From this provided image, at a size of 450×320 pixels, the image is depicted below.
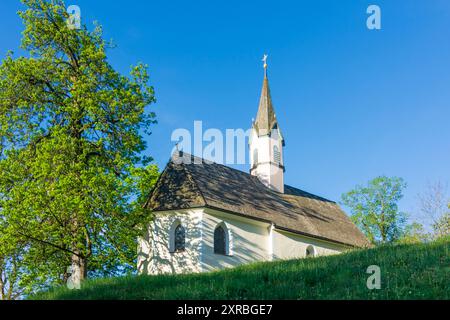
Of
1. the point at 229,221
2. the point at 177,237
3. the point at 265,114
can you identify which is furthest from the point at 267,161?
the point at 177,237

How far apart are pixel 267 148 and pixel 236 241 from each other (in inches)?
419

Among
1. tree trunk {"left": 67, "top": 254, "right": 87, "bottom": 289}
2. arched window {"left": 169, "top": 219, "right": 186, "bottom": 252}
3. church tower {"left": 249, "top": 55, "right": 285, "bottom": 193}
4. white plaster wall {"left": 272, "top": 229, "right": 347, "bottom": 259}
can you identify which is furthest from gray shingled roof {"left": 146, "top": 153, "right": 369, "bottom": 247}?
tree trunk {"left": 67, "top": 254, "right": 87, "bottom": 289}

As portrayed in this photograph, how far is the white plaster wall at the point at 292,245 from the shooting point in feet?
102

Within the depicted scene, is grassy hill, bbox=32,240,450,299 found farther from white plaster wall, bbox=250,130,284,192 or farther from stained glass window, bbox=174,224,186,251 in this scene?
white plaster wall, bbox=250,130,284,192

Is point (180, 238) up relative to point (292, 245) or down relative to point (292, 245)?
up

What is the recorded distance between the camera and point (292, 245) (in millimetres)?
32188

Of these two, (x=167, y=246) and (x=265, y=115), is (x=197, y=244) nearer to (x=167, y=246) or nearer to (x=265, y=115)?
(x=167, y=246)

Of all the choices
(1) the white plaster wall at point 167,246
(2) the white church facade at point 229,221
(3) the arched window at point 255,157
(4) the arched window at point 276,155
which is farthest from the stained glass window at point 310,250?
(1) the white plaster wall at point 167,246

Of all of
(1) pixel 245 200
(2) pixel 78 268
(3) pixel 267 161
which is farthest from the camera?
(3) pixel 267 161

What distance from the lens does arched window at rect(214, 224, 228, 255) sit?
93.3 feet
